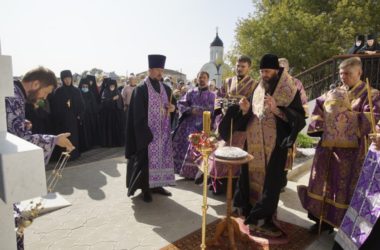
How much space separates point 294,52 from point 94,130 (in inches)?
498

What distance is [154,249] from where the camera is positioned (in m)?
3.63

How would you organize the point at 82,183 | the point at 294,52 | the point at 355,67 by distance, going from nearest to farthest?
1. the point at 355,67
2. the point at 82,183
3. the point at 294,52

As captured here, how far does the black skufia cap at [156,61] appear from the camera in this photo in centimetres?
497

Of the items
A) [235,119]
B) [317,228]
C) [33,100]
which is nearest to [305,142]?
[317,228]

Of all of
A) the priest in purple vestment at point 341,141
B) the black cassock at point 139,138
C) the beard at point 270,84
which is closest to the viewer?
the priest in purple vestment at point 341,141

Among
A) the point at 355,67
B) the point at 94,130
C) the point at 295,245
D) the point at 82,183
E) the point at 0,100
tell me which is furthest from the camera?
the point at 94,130

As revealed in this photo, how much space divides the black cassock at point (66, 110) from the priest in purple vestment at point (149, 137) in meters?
3.65

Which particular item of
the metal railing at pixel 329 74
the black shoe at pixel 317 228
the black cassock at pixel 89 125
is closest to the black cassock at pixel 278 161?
Answer: the black shoe at pixel 317 228

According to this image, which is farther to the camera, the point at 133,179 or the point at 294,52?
the point at 294,52

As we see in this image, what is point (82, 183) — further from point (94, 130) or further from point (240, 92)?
point (94, 130)

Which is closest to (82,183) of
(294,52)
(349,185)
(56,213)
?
(56,213)

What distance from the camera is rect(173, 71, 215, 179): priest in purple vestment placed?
6211 mm

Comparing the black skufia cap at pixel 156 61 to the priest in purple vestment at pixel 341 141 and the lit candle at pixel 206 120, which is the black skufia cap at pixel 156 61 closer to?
the lit candle at pixel 206 120

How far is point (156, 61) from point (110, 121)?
19.2 ft
